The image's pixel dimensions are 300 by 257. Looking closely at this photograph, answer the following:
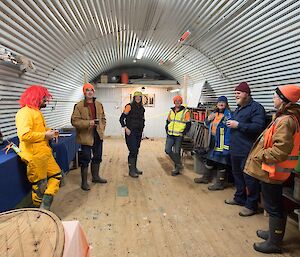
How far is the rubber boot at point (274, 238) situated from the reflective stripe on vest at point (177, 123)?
2233 millimetres

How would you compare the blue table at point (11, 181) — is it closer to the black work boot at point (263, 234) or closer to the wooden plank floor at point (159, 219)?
the wooden plank floor at point (159, 219)

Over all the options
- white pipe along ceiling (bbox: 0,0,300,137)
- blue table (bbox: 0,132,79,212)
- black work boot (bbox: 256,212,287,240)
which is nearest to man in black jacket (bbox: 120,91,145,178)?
white pipe along ceiling (bbox: 0,0,300,137)

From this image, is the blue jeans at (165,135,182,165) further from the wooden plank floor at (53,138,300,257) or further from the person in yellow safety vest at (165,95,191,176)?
the wooden plank floor at (53,138,300,257)

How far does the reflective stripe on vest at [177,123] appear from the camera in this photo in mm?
4094

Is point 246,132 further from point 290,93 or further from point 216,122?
point 290,93

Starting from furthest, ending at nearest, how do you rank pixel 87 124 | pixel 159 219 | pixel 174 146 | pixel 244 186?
pixel 174 146
pixel 87 124
pixel 244 186
pixel 159 219

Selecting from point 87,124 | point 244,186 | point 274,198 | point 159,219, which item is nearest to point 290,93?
point 274,198

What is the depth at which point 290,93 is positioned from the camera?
1.91m

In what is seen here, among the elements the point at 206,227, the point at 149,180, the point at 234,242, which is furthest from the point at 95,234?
the point at 149,180

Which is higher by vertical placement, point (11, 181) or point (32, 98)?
point (32, 98)

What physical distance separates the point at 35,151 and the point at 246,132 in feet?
7.64

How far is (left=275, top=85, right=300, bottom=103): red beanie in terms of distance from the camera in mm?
1897

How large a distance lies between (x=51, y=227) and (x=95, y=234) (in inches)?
54.1

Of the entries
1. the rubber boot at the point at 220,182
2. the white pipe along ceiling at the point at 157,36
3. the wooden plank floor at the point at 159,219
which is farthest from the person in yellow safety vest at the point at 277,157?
the rubber boot at the point at 220,182
